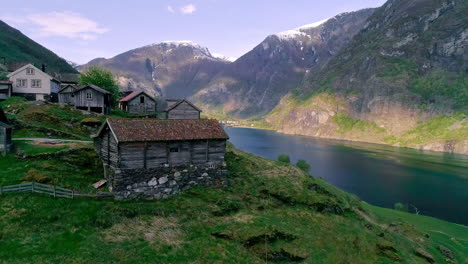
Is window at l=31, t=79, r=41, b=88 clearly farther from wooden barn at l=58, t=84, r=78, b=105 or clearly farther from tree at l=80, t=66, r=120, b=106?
tree at l=80, t=66, r=120, b=106

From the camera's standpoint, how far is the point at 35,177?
93.9 feet

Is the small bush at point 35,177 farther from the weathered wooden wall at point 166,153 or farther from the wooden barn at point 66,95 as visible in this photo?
the wooden barn at point 66,95

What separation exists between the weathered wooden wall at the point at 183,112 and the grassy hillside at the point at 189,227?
24737 mm

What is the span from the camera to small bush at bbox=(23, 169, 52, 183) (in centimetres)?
2836

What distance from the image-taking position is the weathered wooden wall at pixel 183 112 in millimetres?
61884

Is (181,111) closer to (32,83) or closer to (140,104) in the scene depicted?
(140,104)

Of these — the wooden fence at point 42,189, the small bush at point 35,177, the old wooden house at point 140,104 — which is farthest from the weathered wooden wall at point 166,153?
the old wooden house at point 140,104

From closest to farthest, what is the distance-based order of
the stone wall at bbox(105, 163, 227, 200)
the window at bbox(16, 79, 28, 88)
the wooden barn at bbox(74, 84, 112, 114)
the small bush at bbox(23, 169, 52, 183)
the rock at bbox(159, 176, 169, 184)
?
the small bush at bbox(23, 169, 52, 183) < the stone wall at bbox(105, 163, 227, 200) < the rock at bbox(159, 176, 169, 184) < the wooden barn at bbox(74, 84, 112, 114) < the window at bbox(16, 79, 28, 88)

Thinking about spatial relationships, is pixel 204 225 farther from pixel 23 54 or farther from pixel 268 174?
pixel 23 54

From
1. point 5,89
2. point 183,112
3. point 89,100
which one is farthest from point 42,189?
point 5,89

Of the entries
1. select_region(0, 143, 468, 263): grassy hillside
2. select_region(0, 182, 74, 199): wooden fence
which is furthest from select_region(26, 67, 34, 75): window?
select_region(0, 182, 74, 199): wooden fence

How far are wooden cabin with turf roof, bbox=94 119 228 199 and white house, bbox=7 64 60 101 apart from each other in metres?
35.2

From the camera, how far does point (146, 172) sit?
3173cm

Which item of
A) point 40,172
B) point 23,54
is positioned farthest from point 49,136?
point 23,54
